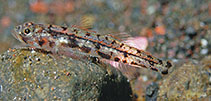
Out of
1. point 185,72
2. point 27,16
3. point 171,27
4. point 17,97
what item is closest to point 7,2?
point 27,16

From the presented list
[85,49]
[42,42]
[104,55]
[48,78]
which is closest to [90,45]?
[85,49]

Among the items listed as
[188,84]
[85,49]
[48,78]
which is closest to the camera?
[48,78]

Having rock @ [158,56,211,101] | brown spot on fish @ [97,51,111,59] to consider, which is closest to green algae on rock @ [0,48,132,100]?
brown spot on fish @ [97,51,111,59]

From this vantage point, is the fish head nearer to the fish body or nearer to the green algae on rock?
the fish body

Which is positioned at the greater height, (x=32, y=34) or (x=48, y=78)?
(x=32, y=34)

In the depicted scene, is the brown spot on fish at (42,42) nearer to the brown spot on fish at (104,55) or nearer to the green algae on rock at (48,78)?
the green algae on rock at (48,78)

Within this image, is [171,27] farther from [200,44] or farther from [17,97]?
[17,97]

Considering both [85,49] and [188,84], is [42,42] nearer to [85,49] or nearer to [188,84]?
[85,49]
